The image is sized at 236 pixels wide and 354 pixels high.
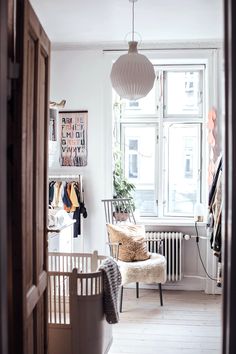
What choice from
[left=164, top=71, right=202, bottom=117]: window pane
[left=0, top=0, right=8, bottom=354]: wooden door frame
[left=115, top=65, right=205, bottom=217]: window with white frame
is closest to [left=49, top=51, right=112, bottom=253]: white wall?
[left=115, top=65, right=205, bottom=217]: window with white frame

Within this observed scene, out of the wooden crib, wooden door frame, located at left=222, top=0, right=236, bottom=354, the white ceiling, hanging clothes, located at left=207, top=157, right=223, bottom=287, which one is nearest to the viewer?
wooden door frame, located at left=222, top=0, right=236, bottom=354

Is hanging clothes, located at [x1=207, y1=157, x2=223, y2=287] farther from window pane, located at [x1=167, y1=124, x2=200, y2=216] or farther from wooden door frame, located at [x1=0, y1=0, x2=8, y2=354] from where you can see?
wooden door frame, located at [x1=0, y1=0, x2=8, y2=354]

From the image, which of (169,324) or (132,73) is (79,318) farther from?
(132,73)

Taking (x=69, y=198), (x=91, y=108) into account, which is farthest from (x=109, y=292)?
(x=91, y=108)

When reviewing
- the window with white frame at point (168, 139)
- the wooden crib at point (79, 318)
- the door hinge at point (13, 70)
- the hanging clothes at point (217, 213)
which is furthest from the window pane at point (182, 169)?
the door hinge at point (13, 70)

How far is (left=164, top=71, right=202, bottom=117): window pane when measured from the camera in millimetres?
5062

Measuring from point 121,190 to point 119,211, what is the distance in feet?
0.92

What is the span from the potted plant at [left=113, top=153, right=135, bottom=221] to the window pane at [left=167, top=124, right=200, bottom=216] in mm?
481

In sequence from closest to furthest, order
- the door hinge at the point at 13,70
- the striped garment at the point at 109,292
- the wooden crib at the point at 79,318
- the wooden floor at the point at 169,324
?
1. the door hinge at the point at 13,70
2. the wooden crib at the point at 79,318
3. the striped garment at the point at 109,292
4. the wooden floor at the point at 169,324

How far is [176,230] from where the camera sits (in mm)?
4914

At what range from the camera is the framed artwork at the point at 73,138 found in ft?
16.2

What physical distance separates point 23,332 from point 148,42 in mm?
3815

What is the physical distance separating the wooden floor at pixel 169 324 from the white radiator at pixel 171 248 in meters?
0.23

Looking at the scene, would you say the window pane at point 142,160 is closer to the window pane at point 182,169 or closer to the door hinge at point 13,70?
the window pane at point 182,169
